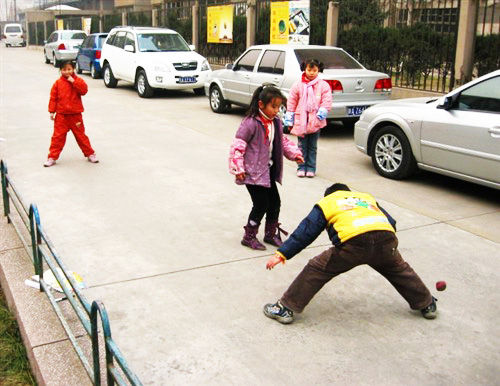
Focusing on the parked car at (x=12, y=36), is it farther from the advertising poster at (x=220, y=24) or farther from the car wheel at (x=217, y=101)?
the car wheel at (x=217, y=101)

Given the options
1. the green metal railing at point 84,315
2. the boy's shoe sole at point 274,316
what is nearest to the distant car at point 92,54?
the green metal railing at point 84,315

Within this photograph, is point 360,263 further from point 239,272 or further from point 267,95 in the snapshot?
point 267,95

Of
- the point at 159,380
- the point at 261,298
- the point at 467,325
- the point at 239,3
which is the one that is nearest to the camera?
the point at 159,380

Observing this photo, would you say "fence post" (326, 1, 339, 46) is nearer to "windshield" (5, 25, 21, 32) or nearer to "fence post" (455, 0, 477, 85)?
"fence post" (455, 0, 477, 85)

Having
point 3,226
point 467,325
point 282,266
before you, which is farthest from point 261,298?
point 3,226

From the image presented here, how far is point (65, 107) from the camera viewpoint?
7.74 metres

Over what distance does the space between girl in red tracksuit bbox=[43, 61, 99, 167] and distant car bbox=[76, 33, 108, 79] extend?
500 inches

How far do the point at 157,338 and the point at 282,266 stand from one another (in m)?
1.44

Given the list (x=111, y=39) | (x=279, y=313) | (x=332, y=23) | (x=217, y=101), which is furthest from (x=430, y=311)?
(x=111, y=39)

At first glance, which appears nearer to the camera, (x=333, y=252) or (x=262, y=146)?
(x=333, y=252)

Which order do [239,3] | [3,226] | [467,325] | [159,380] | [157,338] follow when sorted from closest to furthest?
[159,380] < [157,338] < [467,325] < [3,226] < [239,3]

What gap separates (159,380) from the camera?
10.7 feet

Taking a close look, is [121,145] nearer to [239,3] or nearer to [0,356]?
[0,356]

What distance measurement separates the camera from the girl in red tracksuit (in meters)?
7.69
